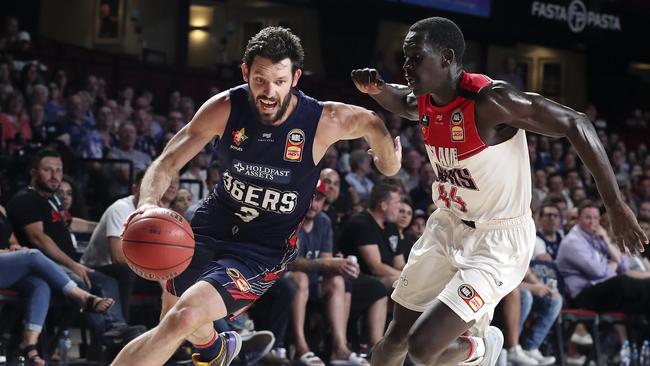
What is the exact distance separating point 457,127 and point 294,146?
0.80 meters

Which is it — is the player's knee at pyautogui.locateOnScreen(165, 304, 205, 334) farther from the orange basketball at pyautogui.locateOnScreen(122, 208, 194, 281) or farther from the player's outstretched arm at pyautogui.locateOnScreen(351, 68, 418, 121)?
the player's outstretched arm at pyautogui.locateOnScreen(351, 68, 418, 121)

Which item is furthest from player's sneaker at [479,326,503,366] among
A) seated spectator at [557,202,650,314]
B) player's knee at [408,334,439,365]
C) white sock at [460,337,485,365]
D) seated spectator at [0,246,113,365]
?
seated spectator at [557,202,650,314]

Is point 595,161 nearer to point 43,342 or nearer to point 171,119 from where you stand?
point 43,342

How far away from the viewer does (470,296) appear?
473 cm

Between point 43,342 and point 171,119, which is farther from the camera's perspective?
point 171,119

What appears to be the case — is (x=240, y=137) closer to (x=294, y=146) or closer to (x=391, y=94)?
(x=294, y=146)

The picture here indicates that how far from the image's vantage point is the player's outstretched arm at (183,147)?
15.2ft

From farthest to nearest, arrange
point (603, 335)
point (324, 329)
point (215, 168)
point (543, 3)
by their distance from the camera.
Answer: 1. point (543, 3)
2. point (603, 335)
3. point (215, 168)
4. point (324, 329)

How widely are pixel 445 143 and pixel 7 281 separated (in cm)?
352

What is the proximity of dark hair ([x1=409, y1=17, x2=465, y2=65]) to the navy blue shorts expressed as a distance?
51.0 inches

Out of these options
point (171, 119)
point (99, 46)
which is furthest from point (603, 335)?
point (99, 46)

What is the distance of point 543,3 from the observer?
19.6 meters

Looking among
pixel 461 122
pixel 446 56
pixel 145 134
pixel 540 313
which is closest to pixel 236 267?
pixel 461 122

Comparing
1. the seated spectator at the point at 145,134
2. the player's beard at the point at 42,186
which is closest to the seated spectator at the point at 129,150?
the seated spectator at the point at 145,134
